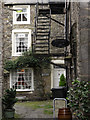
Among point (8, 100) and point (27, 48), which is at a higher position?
point (27, 48)

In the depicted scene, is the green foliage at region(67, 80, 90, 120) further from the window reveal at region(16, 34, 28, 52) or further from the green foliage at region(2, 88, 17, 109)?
the window reveal at region(16, 34, 28, 52)

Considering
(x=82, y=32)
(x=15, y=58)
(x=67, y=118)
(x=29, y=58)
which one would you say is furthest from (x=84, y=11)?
(x=15, y=58)

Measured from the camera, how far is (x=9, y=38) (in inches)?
554

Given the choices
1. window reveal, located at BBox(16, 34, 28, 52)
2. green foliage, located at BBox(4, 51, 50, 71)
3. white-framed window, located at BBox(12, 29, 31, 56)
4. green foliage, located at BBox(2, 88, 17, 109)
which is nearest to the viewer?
green foliage, located at BBox(2, 88, 17, 109)

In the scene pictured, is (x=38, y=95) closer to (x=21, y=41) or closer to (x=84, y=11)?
(x=21, y=41)

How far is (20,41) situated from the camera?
560 inches

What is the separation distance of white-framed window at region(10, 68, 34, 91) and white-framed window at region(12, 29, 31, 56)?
1.21 m

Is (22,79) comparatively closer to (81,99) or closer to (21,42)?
(21,42)

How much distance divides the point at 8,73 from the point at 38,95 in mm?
2369

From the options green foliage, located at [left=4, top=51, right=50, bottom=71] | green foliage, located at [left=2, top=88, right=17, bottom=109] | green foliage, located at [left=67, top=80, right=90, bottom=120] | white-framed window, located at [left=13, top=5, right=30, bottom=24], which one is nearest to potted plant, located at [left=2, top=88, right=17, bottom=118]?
green foliage, located at [left=2, top=88, right=17, bottom=109]

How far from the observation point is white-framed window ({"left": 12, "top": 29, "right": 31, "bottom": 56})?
45.9ft

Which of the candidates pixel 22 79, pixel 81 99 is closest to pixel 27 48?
pixel 22 79

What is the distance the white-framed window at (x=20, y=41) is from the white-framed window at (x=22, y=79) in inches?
47.5

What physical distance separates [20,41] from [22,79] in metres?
2.50
